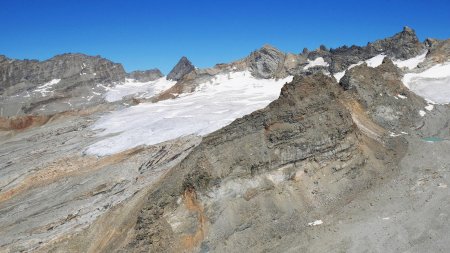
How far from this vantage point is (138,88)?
133375 mm

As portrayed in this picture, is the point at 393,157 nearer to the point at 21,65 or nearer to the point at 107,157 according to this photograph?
the point at 107,157

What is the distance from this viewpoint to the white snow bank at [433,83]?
54.8m

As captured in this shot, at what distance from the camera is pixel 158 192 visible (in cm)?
2864

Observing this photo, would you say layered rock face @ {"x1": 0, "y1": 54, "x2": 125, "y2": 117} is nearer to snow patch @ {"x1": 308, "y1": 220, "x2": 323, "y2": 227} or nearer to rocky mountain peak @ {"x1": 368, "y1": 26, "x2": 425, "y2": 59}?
rocky mountain peak @ {"x1": 368, "y1": 26, "x2": 425, "y2": 59}

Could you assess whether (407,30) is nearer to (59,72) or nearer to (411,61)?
(411,61)

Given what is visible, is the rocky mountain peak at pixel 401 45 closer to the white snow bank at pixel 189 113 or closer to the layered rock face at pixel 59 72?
the white snow bank at pixel 189 113

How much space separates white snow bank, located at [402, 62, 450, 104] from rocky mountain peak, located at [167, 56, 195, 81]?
2530 inches

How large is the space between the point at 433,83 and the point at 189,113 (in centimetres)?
3249

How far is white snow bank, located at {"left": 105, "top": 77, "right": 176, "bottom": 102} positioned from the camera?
12050cm

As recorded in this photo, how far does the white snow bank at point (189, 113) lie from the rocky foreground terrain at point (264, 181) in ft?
1.52

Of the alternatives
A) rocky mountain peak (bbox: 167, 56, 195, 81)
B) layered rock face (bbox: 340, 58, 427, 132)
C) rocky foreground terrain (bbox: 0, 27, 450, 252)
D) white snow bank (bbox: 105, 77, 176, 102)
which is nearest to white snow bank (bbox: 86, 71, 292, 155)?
rocky foreground terrain (bbox: 0, 27, 450, 252)

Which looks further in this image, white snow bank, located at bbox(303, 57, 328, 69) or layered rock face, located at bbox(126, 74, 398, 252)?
white snow bank, located at bbox(303, 57, 328, 69)

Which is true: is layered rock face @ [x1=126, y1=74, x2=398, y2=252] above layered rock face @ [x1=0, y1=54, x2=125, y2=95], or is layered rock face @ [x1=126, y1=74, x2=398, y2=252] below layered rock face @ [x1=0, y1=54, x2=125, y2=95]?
below

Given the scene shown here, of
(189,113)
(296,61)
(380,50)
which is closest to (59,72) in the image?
(296,61)
